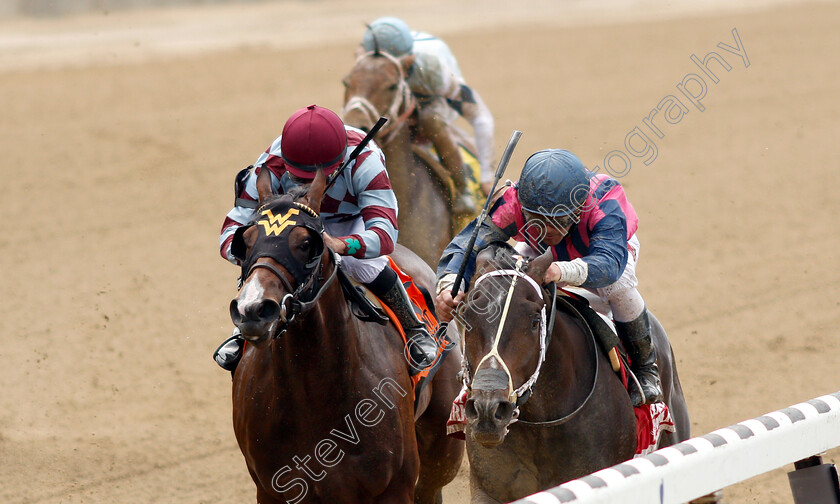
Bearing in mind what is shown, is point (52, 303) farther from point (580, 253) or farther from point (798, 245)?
point (798, 245)

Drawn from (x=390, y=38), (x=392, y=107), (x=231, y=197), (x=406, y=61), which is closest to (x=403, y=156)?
(x=392, y=107)

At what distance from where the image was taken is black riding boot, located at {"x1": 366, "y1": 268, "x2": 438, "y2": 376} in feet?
14.1

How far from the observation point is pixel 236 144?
502 inches

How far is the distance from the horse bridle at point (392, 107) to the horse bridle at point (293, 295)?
289 centimetres

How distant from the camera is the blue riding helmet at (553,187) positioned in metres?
3.68

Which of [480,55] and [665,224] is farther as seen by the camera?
[480,55]

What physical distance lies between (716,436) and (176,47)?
16180mm

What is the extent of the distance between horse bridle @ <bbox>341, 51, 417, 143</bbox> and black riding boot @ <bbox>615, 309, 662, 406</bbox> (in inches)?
105

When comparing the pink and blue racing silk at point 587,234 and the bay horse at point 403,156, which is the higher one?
the pink and blue racing silk at point 587,234

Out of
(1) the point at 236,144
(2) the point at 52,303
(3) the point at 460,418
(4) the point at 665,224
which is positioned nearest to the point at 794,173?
(4) the point at 665,224

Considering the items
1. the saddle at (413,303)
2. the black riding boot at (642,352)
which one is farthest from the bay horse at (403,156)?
the black riding boot at (642,352)

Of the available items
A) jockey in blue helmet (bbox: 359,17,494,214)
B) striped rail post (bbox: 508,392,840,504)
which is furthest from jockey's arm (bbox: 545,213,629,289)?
jockey in blue helmet (bbox: 359,17,494,214)

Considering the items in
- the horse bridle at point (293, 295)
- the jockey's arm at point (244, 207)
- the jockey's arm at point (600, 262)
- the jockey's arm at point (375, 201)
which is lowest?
the jockey's arm at point (244, 207)

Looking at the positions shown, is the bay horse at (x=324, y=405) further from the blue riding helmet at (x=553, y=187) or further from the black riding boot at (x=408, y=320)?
the blue riding helmet at (x=553, y=187)
